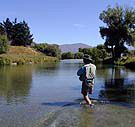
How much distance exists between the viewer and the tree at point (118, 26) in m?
84.4

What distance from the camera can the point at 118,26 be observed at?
8456cm

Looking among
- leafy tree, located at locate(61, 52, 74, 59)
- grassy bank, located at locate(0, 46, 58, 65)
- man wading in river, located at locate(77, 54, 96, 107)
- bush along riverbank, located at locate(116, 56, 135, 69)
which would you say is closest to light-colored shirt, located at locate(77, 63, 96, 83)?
man wading in river, located at locate(77, 54, 96, 107)

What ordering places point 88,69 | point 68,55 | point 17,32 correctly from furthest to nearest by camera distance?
point 68,55
point 17,32
point 88,69

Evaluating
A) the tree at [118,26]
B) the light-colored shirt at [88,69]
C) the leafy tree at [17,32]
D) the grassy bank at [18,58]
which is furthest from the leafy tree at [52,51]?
the light-colored shirt at [88,69]

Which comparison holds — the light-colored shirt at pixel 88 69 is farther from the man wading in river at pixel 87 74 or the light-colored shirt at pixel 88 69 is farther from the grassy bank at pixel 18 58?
the grassy bank at pixel 18 58

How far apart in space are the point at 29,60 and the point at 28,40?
3597 centimetres

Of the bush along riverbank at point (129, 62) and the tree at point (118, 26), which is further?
the tree at point (118, 26)

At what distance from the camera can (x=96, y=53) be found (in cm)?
10869

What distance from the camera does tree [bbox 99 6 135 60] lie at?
84.4 metres

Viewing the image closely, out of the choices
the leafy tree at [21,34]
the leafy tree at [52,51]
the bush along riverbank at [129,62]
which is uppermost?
the leafy tree at [21,34]

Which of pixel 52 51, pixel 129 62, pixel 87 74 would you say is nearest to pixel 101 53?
pixel 52 51

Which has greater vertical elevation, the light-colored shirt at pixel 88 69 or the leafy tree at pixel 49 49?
the leafy tree at pixel 49 49

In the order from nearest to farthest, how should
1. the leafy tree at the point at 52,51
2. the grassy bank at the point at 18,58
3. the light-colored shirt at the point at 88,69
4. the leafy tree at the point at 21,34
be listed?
the light-colored shirt at the point at 88,69, the grassy bank at the point at 18,58, the leafy tree at the point at 21,34, the leafy tree at the point at 52,51

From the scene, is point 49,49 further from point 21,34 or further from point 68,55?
point 68,55
